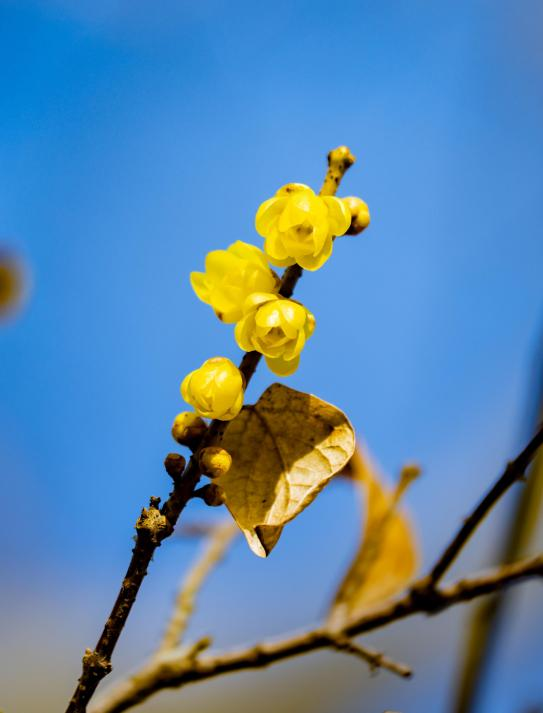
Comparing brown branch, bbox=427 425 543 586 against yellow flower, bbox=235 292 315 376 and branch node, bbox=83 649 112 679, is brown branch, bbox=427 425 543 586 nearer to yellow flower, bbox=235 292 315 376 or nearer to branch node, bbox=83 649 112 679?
yellow flower, bbox=235 292 315 376

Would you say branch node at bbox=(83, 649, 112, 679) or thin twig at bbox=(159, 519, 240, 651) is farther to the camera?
thin twig at bbox=(159, 519, 240, 651)

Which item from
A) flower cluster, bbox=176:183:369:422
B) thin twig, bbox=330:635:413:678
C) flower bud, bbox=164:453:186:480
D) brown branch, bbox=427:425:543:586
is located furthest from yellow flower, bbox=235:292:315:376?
thin twig, bbox=330:635:413:678

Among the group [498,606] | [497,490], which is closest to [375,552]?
[498,606]

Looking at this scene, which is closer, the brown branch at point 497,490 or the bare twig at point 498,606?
the brown branch at point 497,490

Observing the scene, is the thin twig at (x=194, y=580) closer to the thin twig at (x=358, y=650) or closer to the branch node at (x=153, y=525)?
the thin twig at (x=358, y=650)

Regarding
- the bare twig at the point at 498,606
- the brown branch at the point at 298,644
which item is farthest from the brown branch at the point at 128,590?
the bare twig at the point at 498,606

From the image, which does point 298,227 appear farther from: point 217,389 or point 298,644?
point 298,644
